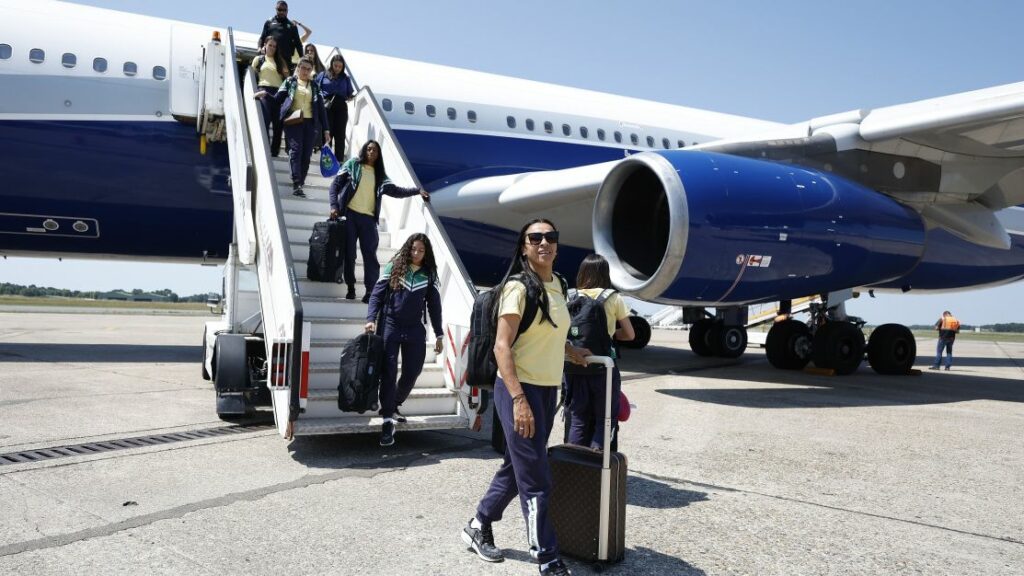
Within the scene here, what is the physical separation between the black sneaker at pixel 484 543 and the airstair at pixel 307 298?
1781 millimetres

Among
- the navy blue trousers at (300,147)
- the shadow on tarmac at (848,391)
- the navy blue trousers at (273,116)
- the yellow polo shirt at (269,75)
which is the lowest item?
the shadow on tarmac at (848,391)

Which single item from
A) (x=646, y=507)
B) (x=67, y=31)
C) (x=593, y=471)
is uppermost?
(x=67, y=31)

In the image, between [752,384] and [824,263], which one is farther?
[752,384]

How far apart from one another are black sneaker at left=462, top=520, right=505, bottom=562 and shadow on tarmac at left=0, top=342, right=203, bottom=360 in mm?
7654

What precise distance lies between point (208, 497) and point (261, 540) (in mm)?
717

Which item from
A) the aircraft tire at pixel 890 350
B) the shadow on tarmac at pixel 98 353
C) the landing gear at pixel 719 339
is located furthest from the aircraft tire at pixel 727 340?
the shadow on tarmac at pixel 98 353

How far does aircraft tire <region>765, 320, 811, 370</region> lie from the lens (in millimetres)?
10789

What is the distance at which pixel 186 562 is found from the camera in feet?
9.12

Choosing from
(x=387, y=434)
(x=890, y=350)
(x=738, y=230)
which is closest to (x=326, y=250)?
(x=387, y=434)

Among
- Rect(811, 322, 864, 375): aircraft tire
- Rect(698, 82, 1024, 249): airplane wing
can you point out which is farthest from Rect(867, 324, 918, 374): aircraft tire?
Rect(698, 82, 1024, 249): airplane wing

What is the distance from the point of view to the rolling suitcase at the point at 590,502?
287 centimetres

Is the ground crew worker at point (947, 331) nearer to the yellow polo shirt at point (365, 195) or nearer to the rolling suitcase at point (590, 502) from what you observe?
the yellow polo shirt at point (365, 195)

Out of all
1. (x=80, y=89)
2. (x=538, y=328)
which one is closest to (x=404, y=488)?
(x=538, y=328)

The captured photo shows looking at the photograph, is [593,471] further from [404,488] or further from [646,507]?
[404,488]
